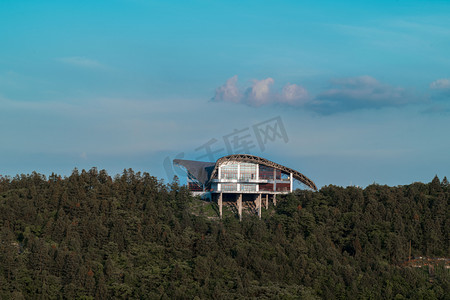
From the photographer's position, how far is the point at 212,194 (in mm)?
64562

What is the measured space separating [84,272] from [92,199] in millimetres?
11887

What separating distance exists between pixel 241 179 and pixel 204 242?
12694 mm

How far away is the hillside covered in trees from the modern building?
7.60ft

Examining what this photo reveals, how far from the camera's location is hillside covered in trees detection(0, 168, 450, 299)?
4603cm

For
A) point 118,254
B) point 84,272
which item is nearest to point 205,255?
point 118,254

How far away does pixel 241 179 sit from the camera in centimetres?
6328

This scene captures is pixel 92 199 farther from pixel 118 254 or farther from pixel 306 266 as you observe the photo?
pixel 306 266

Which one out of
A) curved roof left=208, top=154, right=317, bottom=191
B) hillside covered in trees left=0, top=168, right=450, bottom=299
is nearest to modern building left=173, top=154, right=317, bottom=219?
curved roof left=208, top=154, right=317, bottom=191

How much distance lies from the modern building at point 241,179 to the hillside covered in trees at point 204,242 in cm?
232

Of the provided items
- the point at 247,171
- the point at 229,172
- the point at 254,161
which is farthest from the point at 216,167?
the point at 254,161

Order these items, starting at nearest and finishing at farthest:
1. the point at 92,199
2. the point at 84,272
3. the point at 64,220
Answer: the point at 84,272, the point at 64,220, the point at 92,199

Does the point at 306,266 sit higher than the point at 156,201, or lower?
lower

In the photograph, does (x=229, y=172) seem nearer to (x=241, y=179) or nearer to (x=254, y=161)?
(x=241, y=179)

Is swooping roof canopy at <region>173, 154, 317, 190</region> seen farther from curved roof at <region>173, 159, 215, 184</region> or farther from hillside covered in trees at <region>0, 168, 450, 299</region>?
hillside covered in trees at <region>0, 168, 450, 299</region>
